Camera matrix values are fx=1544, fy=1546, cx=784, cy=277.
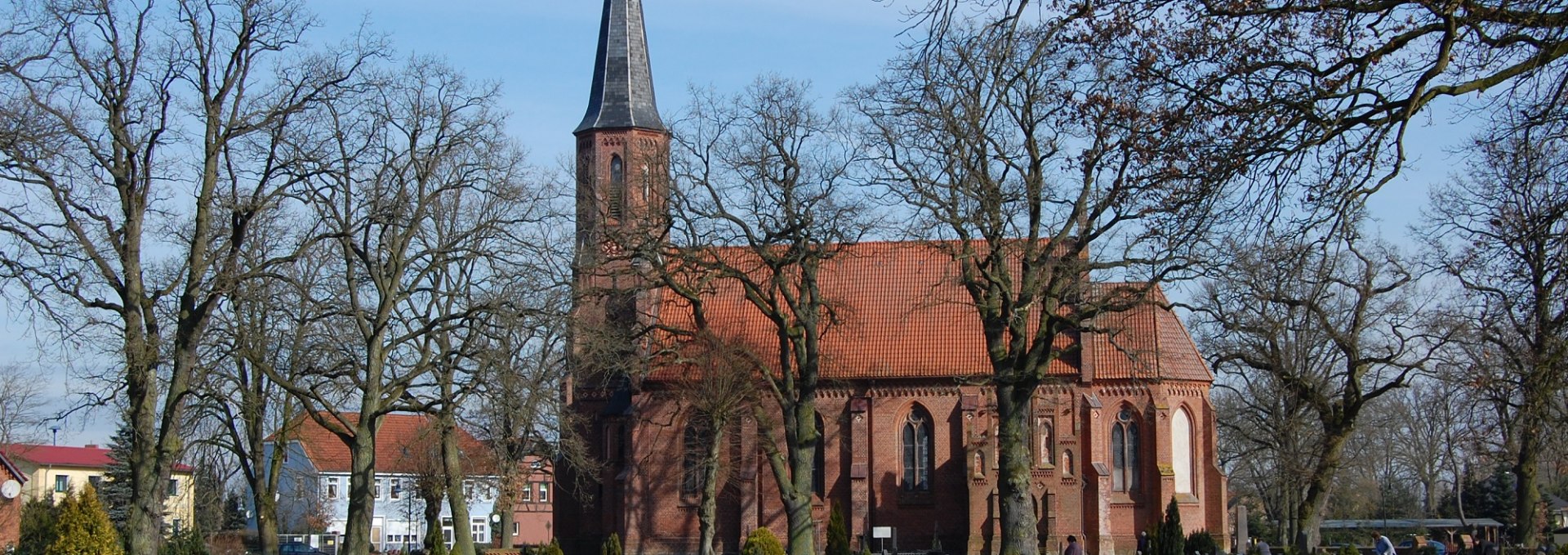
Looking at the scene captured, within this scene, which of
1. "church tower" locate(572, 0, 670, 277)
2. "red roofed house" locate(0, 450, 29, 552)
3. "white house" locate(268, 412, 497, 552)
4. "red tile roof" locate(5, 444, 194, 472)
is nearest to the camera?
"red roofed house" locate(0, 450, 29, 552)

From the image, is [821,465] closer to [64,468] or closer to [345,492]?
[345,492]

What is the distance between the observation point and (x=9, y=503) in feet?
141

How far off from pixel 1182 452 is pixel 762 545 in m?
17.6

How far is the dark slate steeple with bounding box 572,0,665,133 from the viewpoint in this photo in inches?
1889

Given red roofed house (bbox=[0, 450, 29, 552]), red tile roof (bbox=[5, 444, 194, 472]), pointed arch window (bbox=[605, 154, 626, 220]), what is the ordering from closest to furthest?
red roofed house (bbox=[0, 450, 29, 552])
pointed arch window (bbox=[605, 154, 626, 220])
red tile roof (bbox=[5, 444, 194, 472])

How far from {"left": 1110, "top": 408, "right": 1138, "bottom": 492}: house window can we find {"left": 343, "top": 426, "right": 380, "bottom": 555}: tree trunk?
2368 centimetres

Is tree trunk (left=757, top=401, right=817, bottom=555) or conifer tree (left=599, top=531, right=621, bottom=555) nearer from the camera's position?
tree trunk (left=757, top=401, right=817, bottom=555)

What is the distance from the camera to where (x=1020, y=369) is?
87.5 feet

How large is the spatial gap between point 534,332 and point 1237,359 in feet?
53.5

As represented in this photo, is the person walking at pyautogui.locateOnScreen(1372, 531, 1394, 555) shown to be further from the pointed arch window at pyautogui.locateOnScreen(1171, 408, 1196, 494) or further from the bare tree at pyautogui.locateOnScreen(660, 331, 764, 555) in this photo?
the pointed arch window at pyautogui.locateOnScreen(1171, 408, 1196, 494)

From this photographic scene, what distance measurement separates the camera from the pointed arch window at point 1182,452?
148 ft

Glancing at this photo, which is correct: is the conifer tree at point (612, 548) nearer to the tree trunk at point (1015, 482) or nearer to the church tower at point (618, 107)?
the church tower at point (618, 107)

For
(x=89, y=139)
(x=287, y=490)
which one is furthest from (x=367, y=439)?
(x=287, y=490)

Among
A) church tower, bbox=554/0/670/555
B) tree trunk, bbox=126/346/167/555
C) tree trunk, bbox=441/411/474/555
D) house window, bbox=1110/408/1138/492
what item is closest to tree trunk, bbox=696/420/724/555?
church tower, bbox=554/0/670/555
